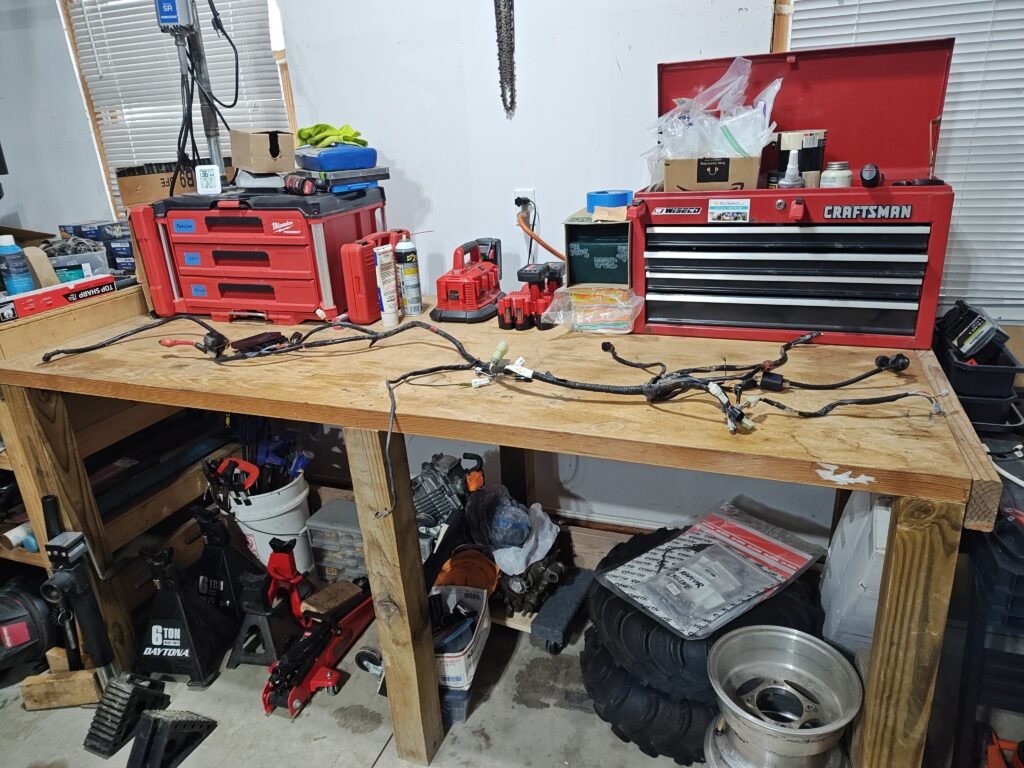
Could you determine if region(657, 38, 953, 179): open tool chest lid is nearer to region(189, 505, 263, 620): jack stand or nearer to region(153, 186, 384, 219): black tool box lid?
region(153, 186, 384, 219): black tool box lid

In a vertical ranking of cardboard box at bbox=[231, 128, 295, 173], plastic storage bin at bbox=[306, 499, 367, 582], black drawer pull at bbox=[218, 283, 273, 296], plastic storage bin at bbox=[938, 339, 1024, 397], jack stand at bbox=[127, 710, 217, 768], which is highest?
cardboard box at bbox=[231, 128, 295, 173]

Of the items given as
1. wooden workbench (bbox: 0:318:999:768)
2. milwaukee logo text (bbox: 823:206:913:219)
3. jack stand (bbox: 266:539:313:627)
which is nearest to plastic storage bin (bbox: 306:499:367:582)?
jack stand (bbox: 266:539:313:627)

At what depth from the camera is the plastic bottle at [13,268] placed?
1562 mm

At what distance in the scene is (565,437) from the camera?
3.27 feet

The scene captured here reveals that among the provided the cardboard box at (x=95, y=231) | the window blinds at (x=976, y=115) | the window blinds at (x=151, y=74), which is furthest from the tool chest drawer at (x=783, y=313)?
the cardboard box at (x=95, y=231)

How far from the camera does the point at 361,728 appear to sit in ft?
5.05

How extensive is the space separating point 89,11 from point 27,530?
1692mm

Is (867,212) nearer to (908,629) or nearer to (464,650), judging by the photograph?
(908,629)

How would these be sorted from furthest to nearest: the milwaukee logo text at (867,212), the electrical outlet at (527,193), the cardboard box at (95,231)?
the cardboard box at (95,231), the electrical outlet at (527,193), the milwaukee logo text at (867,212)

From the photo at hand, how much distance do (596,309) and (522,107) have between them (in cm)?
65

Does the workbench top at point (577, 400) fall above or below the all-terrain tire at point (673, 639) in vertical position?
above

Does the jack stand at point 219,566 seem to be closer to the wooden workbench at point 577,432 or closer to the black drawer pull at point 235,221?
the wooden workbench at point 577,432

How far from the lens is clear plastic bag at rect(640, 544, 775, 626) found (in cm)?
136

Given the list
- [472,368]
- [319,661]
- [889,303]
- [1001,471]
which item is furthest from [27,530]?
[1001,471]
